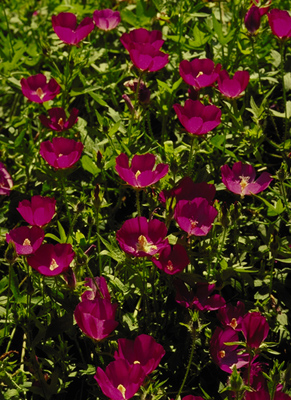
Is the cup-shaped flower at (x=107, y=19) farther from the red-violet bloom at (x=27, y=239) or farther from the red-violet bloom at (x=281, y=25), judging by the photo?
the red-violet bloom at (x=27, y=239)

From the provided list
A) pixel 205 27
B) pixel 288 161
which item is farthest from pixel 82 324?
pixel 205 27

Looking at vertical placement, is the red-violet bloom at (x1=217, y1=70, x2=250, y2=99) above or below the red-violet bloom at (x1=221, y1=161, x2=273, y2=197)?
above

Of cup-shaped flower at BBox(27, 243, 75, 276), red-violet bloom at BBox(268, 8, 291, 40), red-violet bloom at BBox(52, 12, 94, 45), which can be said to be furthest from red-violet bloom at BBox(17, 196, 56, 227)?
red-violet bloom at BBox(268, 8, 291, 40)

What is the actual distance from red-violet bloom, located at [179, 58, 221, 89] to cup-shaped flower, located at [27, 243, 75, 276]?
0.73m

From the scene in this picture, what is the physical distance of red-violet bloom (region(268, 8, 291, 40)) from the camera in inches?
81.5

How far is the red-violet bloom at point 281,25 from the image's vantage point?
2.07m

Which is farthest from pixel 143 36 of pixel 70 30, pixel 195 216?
pixel 195 216

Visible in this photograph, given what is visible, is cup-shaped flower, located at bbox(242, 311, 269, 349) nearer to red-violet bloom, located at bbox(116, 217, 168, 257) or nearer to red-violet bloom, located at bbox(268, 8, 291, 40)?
red-violet bloom, located at bbox(116, 217, 168, 257)

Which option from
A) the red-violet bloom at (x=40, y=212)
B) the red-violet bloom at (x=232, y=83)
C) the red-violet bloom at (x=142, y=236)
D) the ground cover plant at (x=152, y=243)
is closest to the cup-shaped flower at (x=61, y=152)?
the ground cover plant at (x=152, y=243)

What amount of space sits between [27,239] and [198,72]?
0.81 m

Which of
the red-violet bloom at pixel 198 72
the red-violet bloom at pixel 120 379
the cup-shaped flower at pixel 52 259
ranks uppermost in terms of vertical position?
the red-violet bloom at pixel 198 72

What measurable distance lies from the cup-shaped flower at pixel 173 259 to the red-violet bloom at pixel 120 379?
0.28m

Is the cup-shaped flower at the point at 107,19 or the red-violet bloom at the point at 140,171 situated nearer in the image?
the red-violet bloom at the point at 140,171

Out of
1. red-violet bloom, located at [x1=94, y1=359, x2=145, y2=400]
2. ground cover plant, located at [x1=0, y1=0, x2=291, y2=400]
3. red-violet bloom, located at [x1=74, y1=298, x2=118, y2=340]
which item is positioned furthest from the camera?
ground cover plant, located at [x1=0, y1=0, x2=291, y2=400]
